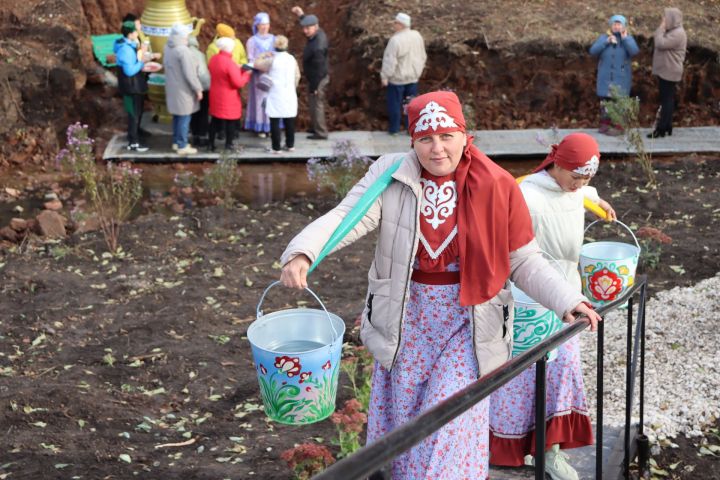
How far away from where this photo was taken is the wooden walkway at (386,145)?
12.3 meters

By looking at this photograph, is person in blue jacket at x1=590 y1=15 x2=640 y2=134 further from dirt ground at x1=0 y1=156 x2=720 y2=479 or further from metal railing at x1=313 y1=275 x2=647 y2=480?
metal railing at x1=313 y1=275 x2=647 y2=480

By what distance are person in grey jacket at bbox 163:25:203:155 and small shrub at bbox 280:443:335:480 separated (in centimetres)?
787

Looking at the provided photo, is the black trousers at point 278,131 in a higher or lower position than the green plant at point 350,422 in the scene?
higher

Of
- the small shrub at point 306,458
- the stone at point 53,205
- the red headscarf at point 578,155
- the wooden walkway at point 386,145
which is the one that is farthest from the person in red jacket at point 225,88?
the red headscarf at point 578,155

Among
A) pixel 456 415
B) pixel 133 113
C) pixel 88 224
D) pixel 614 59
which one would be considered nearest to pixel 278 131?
pixel 133 113

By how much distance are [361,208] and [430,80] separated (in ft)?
35.5

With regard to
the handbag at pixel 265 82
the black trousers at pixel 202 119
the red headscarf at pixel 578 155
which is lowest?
the black trousers at pixel 202 119

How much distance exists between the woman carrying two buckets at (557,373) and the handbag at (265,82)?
7.97m

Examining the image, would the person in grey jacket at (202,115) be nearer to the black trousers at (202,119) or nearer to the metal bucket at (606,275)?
the black trousers at (202,119)

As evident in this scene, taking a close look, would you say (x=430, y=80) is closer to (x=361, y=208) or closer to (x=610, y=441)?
(x=610, y=441)

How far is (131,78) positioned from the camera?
1232 cm

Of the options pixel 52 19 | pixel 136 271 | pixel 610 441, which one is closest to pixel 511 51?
pixel 52 19

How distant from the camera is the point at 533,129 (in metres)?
13.7

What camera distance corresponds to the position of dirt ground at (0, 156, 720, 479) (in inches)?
216
